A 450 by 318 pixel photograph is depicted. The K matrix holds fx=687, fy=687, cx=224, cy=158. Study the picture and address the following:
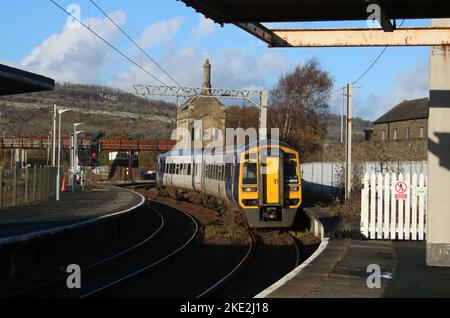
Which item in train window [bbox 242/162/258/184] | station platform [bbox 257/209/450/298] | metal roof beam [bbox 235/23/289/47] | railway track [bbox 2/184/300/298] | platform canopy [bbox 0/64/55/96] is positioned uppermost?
metal roof beam [bbox 235/23/289/47]

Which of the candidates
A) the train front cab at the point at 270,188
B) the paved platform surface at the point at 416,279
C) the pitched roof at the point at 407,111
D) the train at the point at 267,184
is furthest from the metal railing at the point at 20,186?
the pitched roof at the point at 407,111

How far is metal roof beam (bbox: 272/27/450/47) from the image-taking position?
37.3 feet

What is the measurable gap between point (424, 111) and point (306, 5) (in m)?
62.1

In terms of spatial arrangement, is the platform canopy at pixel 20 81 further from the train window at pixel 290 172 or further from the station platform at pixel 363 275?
the train window at pixel 290 172

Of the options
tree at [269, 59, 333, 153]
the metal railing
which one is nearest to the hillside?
tree at [269, 59, 333, 153]

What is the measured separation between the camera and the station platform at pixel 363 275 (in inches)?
388

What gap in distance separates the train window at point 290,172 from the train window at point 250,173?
0.97 metres

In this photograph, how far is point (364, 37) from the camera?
11438 mm

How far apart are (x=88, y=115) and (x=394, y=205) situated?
143180 millimetres

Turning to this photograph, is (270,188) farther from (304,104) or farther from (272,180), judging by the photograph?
(304,104)

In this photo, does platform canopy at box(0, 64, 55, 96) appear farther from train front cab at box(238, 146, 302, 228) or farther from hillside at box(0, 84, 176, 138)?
hillside at box(0, 84, 176, 138)

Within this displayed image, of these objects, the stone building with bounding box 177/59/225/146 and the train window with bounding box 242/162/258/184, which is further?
the stone building with bounding box 177/59/225/146

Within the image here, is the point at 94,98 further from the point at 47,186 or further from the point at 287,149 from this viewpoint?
the point at 287,149

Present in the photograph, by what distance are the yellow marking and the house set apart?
150 feet
